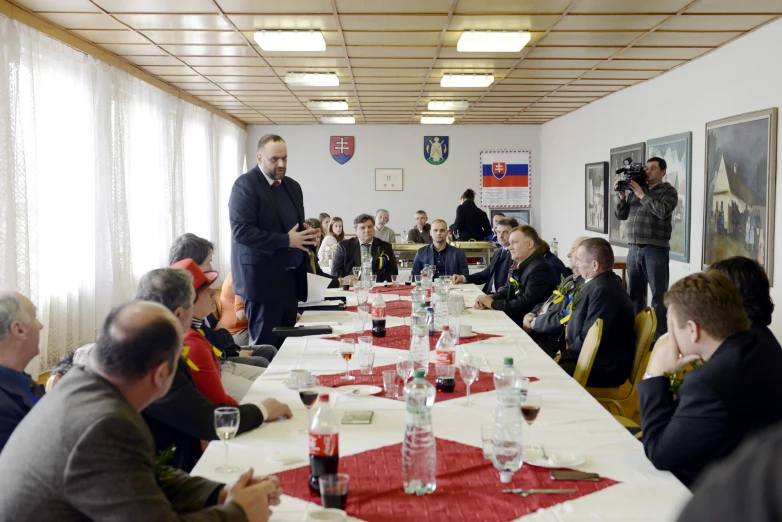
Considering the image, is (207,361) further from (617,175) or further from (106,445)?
(617,175)

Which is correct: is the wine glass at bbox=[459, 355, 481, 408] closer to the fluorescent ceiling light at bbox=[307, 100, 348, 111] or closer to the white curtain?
the white curtain

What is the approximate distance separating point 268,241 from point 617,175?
612 cm

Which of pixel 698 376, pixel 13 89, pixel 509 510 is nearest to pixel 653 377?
pixel 698 376

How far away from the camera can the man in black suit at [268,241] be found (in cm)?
478

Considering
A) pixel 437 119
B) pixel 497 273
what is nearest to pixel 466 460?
pixel 497 273

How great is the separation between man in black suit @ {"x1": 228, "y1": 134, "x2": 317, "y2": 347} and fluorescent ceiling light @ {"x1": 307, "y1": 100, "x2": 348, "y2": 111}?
629 cm

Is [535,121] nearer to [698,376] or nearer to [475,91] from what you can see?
[475,91]

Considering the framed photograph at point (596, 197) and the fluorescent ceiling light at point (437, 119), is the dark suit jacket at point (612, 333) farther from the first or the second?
the fluorescent ceiling light at point (437, 119)

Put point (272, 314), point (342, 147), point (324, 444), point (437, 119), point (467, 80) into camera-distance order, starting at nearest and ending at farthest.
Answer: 1. point (324, 444)
2. point (272, 314)
3. point (467, 80)
4. point (437, 119)
5. point (342, 147)

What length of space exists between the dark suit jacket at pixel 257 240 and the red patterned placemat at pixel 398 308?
0.68 metres

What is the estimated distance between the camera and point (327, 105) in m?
11.4

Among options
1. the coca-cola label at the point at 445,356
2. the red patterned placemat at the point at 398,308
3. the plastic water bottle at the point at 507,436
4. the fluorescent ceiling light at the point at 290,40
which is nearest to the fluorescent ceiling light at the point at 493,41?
the fluorescent ceiling light at the point at 290,40

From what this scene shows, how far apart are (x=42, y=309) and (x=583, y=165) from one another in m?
8.93

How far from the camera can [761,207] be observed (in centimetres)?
623
